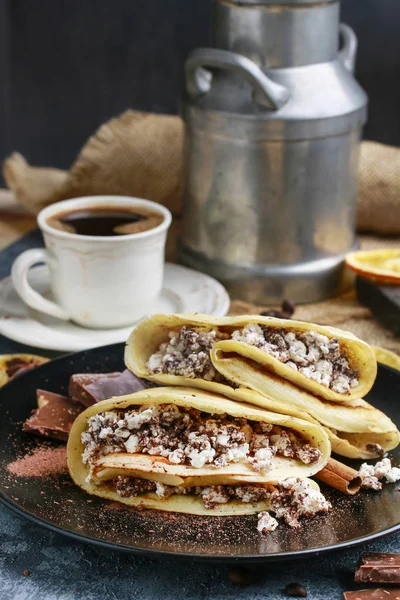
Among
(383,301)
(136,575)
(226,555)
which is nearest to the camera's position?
(226,555)


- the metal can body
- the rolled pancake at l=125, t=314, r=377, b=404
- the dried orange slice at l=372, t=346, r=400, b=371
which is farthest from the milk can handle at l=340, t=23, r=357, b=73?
the rolled pancake at l=125, t=314, r=377, b=404

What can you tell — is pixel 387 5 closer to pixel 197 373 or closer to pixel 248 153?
pixel 248 153

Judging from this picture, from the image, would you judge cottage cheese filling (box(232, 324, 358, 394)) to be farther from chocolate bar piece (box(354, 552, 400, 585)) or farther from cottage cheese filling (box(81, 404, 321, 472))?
chocolate bar piece (box(354, 552, 400, 585))

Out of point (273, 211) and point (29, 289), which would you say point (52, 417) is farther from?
point (273, 211)

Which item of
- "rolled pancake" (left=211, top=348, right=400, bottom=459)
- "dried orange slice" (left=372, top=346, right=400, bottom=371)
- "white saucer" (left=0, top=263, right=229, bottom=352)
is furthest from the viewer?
"white saucer" (left=0, top=263, right=229, bottom=352)

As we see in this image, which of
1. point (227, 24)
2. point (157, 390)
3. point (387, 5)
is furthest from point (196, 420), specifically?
point (387, 5)

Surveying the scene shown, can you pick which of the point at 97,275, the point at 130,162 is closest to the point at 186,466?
the point at 97,275
